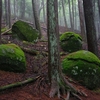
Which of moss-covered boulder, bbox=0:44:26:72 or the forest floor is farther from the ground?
moss-covered boulder, bbox=0:44:26:72

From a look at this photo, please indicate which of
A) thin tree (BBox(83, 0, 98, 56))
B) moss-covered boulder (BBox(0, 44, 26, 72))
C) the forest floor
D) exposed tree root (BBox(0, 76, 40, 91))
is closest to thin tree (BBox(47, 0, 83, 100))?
the forest floor

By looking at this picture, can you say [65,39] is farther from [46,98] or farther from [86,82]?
[46,98]

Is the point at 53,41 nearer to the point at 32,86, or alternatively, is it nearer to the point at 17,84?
the point at 32,86

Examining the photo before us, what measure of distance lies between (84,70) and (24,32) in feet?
21.9

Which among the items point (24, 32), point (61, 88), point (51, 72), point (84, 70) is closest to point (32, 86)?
point (51, 72)

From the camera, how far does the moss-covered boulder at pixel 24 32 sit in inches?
549

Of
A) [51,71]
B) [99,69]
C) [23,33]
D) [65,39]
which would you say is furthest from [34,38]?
[51,71]

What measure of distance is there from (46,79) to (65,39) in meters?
7.07

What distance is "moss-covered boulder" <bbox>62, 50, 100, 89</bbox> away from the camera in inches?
332

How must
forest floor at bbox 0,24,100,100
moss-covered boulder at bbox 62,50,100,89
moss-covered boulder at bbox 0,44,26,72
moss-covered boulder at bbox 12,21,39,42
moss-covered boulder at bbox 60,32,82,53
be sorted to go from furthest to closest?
moss-covered boulder at bbox 12,21,39,42
moss-covered boulder at bbox 60,32,82,53
moss-covered boulder at bbox 62,50,100,89
moss-covered boulder at bbox 0,44,26,72
forest floor at bbox 0,24,100,100

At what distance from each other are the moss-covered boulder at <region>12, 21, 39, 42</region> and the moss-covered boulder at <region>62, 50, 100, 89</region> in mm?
5507

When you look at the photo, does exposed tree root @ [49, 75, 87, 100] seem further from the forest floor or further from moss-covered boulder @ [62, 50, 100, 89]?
moss-covered boulder @ [62, 50, 100, 89]

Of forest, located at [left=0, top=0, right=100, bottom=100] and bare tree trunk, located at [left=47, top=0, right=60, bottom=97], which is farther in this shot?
bare tree trunk, located at [left=47, top=0, right=60, bottom=97]

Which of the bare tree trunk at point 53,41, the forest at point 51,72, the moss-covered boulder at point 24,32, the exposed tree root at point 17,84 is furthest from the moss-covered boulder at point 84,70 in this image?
the moss-covered boulder at point 24,32
